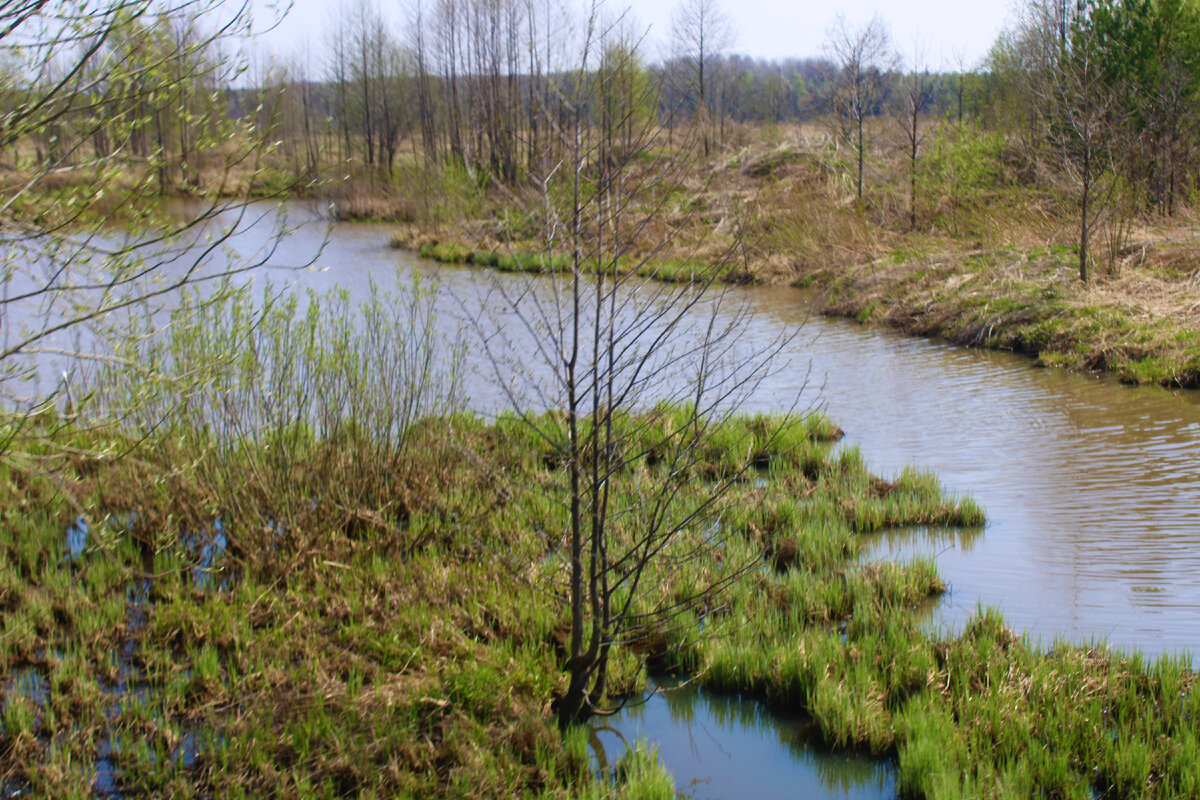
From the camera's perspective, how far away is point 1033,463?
344 inches

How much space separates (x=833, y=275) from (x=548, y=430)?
1536cm

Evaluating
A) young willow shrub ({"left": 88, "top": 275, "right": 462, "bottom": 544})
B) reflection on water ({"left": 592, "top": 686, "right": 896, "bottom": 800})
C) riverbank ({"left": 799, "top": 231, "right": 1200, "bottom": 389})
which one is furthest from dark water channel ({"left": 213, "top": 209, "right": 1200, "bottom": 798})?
young willow shrub ({"left": 88, "top": 275, "right": 462, "bottom": 544})

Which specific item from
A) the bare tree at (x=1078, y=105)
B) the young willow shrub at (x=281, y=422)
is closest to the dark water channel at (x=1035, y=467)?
the young willow shrub at (x=281, y=422)

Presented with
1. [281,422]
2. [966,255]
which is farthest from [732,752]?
[966,255]

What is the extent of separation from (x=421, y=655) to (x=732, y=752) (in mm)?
1536

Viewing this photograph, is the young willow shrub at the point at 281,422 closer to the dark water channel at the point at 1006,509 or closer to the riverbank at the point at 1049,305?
the dark water channel at the point at 1006,509

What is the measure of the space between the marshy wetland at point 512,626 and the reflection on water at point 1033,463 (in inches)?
1.7

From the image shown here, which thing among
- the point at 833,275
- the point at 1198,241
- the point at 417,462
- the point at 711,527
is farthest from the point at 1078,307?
the point at 417,462

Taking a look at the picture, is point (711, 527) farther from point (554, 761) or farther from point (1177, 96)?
point (1177, 96)

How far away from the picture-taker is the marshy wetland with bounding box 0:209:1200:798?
3.78 metres

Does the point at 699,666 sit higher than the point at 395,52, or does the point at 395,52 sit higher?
the point at 395,52

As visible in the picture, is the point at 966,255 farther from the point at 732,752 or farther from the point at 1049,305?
the point at 732,752

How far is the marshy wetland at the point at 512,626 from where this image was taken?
3.78 metres

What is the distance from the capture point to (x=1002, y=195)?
21594 millimetres
